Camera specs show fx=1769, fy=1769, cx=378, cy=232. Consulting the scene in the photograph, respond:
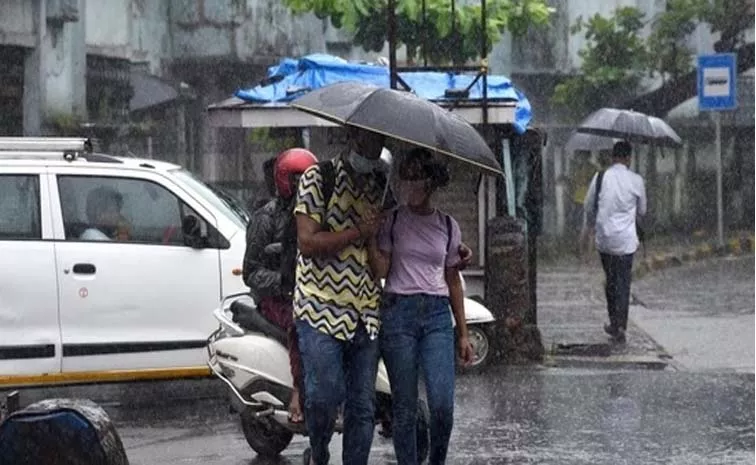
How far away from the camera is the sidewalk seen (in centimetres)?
1526

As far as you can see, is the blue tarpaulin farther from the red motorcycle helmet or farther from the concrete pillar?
the concrete pillar

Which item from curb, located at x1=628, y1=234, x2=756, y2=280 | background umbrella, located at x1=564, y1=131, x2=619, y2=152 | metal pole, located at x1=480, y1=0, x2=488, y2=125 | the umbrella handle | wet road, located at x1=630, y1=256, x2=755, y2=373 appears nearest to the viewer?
the umbrella handle

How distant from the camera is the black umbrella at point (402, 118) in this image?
774 centimetres

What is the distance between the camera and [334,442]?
10781 millimetres

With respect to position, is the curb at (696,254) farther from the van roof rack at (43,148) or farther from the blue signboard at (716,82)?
the van roof rack at (43,148)

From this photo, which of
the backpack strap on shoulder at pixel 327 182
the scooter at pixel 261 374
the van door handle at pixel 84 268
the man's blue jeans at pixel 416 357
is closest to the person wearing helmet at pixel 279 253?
the scooter at pixel 261 374

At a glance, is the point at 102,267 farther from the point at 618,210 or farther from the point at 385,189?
the point at 618,210

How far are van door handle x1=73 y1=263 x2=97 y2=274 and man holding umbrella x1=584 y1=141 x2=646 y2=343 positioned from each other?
5.71 m

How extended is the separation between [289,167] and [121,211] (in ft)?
11.7

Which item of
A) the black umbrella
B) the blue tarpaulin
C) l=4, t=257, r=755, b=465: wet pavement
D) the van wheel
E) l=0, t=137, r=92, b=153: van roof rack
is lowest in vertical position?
l=4, t=257, r=755, b=465: wet pavement

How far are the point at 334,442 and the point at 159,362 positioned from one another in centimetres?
171

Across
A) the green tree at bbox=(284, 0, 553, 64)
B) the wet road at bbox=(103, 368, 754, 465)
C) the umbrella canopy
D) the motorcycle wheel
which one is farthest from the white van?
the green tree at bbox=(284, 0, 553, 64)

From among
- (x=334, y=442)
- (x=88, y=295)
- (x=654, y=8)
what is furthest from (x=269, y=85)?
(x=654, y=8)

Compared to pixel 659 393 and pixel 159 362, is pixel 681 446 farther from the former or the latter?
pixel 159 362
